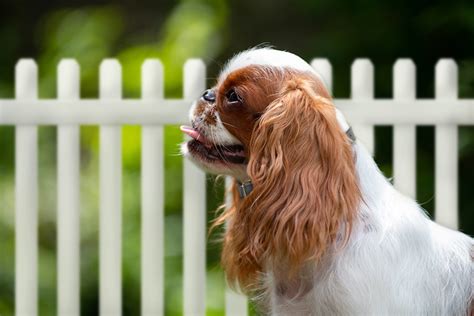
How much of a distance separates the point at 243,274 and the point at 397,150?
2.12 meters

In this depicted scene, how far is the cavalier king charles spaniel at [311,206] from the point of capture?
3143 millimetres

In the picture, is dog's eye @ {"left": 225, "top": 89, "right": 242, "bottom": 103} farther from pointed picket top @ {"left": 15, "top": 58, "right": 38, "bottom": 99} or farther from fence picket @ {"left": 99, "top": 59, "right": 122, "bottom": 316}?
pointed picket top @ {"left": 15, "top": 58, "right": 38, "bottom": 99}

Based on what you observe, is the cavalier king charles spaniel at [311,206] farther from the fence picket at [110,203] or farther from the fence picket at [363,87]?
the fence picket at [110,203]

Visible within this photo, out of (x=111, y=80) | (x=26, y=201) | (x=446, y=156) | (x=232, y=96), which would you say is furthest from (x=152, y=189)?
(x=232, y=96)

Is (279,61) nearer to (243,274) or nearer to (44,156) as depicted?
(243,274)

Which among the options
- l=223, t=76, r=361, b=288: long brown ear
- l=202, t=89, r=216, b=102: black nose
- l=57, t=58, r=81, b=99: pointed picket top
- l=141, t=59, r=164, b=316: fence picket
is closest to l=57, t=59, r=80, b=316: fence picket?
l=57, t=58, r=81, b=99: pointed picket top

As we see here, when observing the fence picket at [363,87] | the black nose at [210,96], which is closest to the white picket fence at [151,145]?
the fence picket at [363,87]

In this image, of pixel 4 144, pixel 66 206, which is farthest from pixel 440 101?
pixel 4 144

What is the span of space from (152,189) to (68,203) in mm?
502

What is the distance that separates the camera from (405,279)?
3201 millimetres

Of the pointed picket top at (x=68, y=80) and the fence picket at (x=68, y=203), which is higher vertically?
the pointed picket top at (x=68, y=80)

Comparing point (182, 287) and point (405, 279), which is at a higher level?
point (405, 279)

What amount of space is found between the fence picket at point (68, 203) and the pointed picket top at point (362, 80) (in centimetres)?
156

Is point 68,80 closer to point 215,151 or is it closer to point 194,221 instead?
point 194,221
